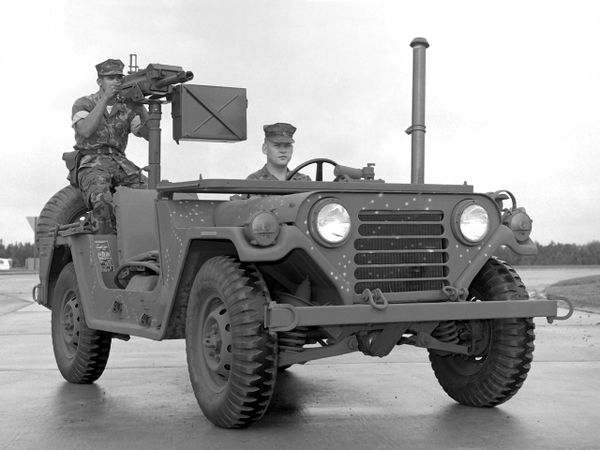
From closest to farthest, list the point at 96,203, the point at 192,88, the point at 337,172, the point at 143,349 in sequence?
the point at 337,172 < the point at 192,88 < the point at 96,203 < the point at 143,349

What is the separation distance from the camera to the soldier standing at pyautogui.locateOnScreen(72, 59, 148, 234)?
789 cm

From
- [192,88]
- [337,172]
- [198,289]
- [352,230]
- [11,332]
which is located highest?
[192,88]

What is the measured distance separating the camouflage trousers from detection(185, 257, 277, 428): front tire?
2.11m

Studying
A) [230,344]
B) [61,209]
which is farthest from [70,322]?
[230,344]

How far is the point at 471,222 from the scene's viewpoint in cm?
550

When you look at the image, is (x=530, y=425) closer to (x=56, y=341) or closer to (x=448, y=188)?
(x=448, y=188)

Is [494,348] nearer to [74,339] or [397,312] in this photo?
[397,312]

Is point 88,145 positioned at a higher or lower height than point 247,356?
higher

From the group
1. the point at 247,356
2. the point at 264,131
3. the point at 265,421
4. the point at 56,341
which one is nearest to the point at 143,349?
the point at 56,341

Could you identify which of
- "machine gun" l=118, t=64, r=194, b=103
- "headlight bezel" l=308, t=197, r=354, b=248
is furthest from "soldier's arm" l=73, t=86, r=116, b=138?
"headlight bezel" l=308, t=197, r=354, b=248

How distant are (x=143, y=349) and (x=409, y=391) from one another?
13.3ft

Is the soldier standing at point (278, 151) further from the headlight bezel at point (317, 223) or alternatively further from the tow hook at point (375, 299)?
the tow hook at point (375, 299)

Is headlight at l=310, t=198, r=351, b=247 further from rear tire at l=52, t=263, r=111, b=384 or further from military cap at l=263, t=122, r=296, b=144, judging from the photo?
rear tire at l=52, t=263, r=111, b=384

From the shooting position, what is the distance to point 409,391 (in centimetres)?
671
